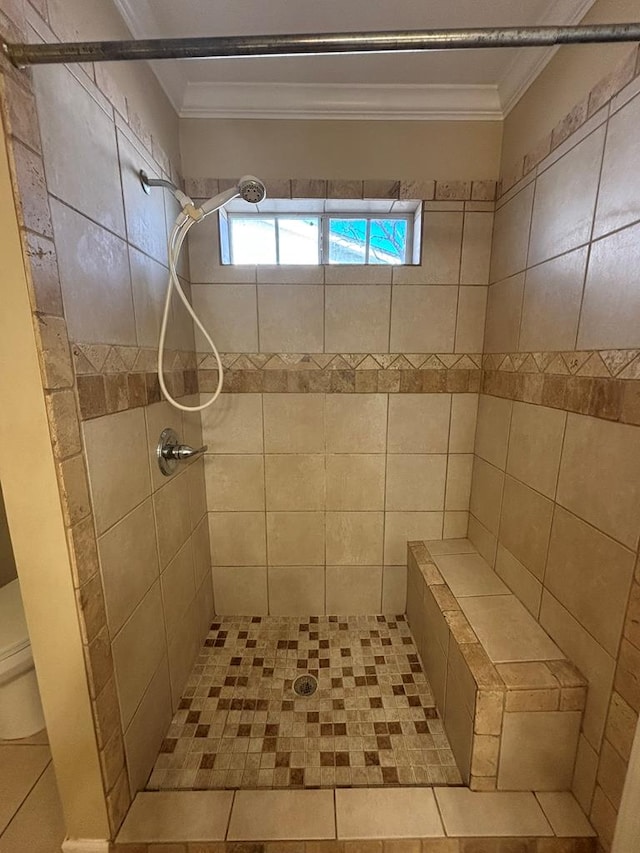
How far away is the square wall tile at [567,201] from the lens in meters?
0.95

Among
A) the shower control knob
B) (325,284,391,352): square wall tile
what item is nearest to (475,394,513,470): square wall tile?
(325,284,391,352): square wall tile

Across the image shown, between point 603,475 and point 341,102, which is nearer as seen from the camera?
point 603,475

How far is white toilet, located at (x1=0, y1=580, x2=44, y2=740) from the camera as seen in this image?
1.12m

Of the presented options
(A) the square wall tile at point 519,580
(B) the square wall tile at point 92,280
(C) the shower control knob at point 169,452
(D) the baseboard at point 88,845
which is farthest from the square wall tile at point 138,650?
(A) the square wall tile at point 519,580

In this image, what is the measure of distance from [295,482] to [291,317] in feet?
2.44

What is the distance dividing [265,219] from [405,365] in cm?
91

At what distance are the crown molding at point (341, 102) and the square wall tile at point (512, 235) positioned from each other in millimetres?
385

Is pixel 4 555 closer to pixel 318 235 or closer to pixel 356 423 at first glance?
pixel 356 423

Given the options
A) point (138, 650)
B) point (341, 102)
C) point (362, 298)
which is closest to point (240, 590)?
point (138, 650)

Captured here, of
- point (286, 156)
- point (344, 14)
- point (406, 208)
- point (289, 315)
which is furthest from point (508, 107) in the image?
point (289, 315)

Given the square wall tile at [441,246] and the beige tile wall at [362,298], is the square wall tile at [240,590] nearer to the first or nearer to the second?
the beige tile wall at [362,298]

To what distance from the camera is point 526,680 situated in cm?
97

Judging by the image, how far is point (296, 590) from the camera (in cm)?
174

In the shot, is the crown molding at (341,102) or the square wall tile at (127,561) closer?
the square wall tile at (127,561)
